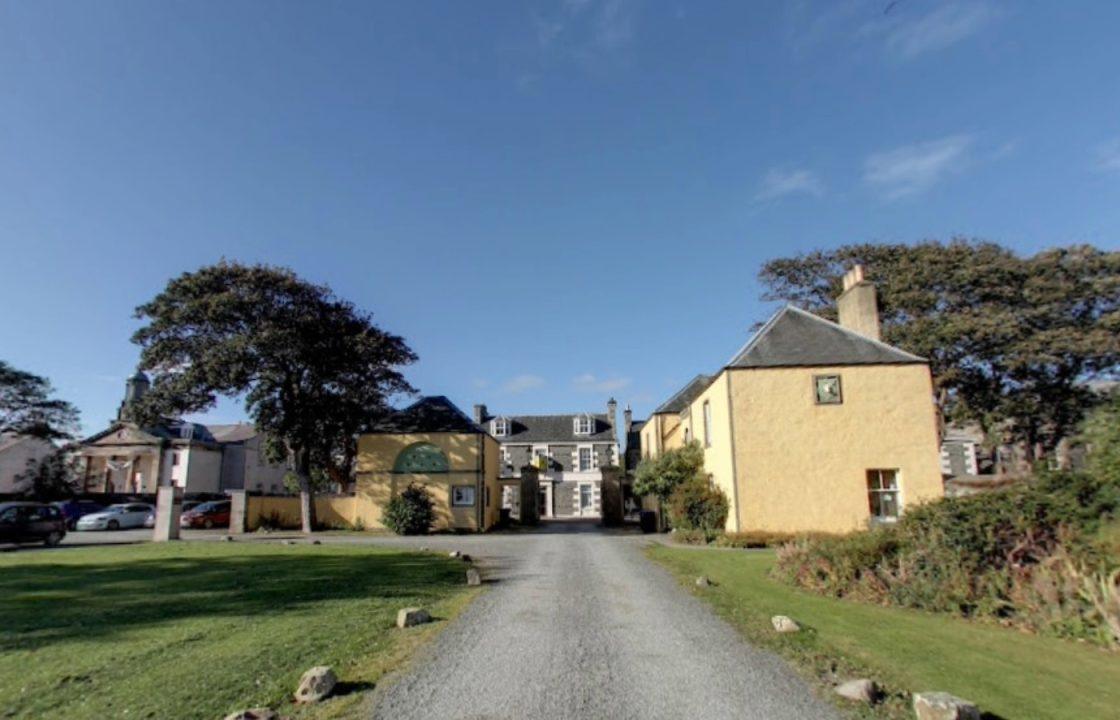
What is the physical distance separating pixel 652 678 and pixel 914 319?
30.3 m

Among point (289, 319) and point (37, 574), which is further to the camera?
point (289, 319)

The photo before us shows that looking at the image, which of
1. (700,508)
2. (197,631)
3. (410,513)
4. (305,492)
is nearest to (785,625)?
(197,631)

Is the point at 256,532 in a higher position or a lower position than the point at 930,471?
lower

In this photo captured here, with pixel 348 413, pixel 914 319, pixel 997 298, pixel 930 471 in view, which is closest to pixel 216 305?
pixel 348 413

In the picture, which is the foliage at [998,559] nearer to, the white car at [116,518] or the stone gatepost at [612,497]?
the stone gatepost at [612,497]

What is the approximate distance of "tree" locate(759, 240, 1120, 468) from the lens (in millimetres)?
28656

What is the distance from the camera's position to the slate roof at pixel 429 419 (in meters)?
32.3

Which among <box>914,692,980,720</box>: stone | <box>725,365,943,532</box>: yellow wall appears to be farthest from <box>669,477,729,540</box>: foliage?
<box>914,692,980,720</box>: stone

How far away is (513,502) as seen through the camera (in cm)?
4781

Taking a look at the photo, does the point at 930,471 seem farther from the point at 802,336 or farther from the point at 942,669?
the point at 942,669

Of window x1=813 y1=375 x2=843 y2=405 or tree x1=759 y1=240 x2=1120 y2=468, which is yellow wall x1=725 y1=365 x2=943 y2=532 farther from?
tree x1=759 y1=240 x2=1120 y2=468

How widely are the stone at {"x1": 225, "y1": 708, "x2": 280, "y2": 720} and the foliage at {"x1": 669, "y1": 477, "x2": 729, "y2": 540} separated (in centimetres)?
1799

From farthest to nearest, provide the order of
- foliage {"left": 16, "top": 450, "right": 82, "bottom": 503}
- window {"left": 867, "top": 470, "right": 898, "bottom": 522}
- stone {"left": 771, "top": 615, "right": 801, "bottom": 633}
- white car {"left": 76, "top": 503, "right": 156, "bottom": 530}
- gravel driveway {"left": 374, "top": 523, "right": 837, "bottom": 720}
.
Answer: foliage {"left": 16, "top": 450, "right": 82, "bottom": 503}
white car {"left": 76, "top": 503, "right": 156, "bottom": 530}
window {"left": 867, "top": 470, "right": 898, "bottom": 522}
stone {"left": 771, "top": 615, "right": 801, "bottom": 633}
gravel driveway {"left": 374, "top": 523, "right": 837, "bottom": 720}

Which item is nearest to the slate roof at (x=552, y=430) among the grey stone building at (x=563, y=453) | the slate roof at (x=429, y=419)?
the grey stone building at (x=563, y=453)
